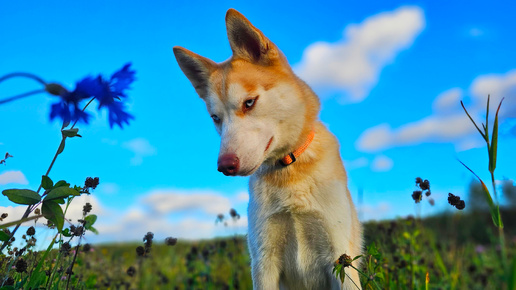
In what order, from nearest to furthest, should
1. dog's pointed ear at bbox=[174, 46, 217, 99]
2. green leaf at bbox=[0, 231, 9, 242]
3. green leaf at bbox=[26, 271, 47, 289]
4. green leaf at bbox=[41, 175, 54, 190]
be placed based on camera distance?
green leaf at bbox=[41, 175, 54, 190] → green leaf at bbox=[0, 231, 9, 242] → green leaf at bbox=[26, 271, 47, 289] → dog's pointed ear at bbox=[174, 46, 217, 99]

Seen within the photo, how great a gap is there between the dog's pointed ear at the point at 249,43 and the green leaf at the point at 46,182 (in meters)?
1.65

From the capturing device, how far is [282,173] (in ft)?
10.7

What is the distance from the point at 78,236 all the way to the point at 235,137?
1.27 metres

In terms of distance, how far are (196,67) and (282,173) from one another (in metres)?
1.16

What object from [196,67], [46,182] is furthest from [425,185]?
[46,182]

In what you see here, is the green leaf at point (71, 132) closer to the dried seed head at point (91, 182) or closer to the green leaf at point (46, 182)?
the green leaf at point (46, 182)

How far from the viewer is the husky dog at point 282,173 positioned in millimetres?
3084

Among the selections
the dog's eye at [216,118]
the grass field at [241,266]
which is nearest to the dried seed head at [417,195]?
the grass field at [241,266]

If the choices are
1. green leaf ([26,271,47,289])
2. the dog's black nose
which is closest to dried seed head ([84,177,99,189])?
green leaf ([26,271,47,289])

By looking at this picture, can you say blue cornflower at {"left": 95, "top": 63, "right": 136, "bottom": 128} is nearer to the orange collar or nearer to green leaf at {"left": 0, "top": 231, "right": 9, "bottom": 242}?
green leaf at {"left": 0, "top": 231, "right": 9, "bottom": 242}

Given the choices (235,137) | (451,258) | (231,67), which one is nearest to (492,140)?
(235,137)

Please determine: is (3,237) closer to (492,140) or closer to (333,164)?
(333,164)

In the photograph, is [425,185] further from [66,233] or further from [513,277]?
[66,233]

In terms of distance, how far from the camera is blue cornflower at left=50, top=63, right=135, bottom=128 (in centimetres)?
176
